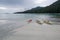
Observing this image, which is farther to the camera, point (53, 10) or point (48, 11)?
point (48, 11)

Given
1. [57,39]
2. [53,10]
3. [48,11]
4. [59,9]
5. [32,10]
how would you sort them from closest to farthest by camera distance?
[57,39], [59,9], [53,10], [48,11], [32,10]

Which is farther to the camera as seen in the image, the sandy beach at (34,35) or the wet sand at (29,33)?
the wet sand at (29,33)

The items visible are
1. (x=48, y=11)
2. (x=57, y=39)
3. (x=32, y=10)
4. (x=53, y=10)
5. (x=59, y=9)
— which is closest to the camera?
(x=57, y=39)

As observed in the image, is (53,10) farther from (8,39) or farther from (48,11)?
(8,39)

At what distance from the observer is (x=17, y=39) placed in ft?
29.1

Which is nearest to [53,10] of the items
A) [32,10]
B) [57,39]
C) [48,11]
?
[48,11]

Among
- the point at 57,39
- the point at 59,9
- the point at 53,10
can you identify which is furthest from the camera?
the point at 53,10

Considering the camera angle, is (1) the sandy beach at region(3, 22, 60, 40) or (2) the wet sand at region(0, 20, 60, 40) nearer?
(1) the sandy beach at region(3, 22, 60, 40)

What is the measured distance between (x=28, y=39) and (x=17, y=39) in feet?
2.42

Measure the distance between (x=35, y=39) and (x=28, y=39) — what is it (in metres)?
0.47

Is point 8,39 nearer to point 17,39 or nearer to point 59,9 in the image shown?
point 17,39

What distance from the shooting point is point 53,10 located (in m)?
122

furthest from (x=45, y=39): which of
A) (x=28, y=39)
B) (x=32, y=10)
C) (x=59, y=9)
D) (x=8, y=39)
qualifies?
(x=32, y=10)

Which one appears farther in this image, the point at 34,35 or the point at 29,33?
the point at 29,33
